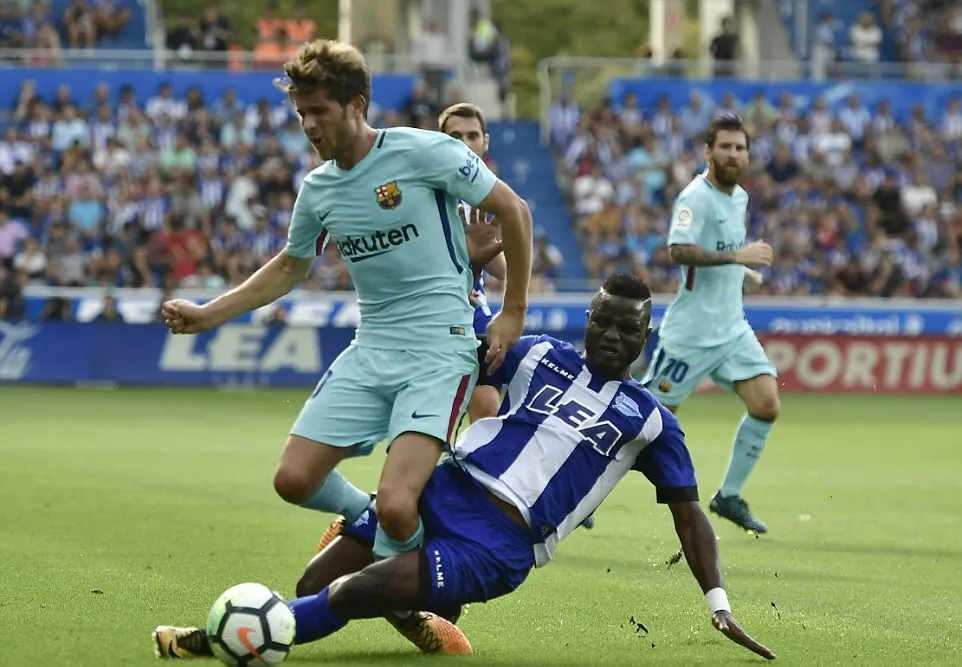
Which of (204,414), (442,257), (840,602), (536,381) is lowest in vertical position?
(204,414)

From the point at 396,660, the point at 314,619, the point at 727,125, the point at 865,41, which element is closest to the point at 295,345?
the point at 727,125

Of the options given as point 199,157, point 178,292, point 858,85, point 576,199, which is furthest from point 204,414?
point 858,85

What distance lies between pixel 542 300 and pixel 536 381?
61.5 feet

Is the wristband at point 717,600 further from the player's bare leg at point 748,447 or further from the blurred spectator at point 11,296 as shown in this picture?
the blurred spectator at point 11,296

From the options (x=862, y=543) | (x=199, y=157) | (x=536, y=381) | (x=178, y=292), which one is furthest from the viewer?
(x=199, y=157)

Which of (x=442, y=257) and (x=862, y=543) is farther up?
(x=442, y=257)

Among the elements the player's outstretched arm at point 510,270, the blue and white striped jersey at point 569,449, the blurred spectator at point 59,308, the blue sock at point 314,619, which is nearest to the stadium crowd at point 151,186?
the blurred spectator at point 59,308

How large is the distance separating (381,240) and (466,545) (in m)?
1.29

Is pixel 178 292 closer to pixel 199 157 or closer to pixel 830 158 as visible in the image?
pixel 199 157

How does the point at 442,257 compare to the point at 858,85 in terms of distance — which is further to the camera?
the point at 858,85

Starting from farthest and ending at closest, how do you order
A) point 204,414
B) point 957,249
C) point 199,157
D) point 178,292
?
point 957,249
point 199,157
point 178,292
point 204,414

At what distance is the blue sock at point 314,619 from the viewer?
5.98 meters

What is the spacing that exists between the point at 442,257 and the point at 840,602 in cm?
285

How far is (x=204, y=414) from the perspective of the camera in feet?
64.9
